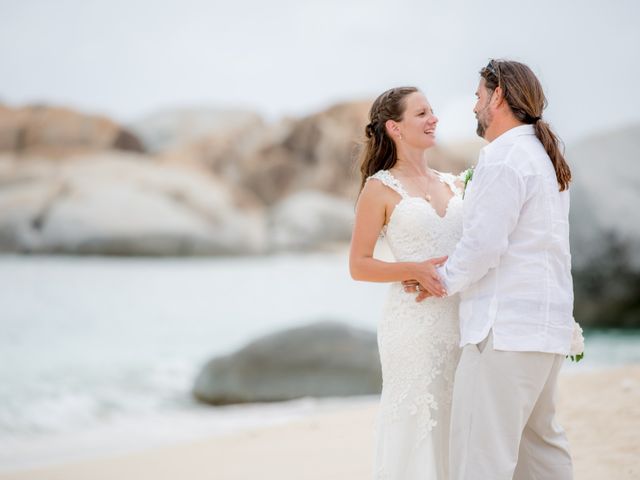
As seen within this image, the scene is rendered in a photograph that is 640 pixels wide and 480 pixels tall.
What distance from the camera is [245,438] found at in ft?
18.7

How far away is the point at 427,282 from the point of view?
2.46m

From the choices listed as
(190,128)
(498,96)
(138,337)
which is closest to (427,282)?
(498,96)

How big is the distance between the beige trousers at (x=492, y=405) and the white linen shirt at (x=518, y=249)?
1.7 inches

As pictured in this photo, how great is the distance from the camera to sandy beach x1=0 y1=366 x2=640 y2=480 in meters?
4.19

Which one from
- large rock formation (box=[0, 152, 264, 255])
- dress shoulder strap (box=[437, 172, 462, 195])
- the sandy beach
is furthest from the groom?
large rock formation (box=[0, 152, 264, 255])

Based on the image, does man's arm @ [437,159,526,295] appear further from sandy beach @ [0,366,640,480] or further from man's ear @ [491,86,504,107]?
sandy beach @ [0,366,640,480]

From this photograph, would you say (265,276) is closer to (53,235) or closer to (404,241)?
(53,235)

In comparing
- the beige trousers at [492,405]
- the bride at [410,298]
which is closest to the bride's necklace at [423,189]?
the bride at [410,298]

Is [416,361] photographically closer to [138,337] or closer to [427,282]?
[427,282]

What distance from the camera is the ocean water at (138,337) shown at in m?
7.33

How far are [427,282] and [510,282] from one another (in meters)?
0.35

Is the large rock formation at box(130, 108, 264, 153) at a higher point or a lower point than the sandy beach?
higher

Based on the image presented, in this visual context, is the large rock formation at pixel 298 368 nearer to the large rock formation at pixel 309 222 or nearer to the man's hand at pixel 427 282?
the man's hand at pixel 427 282

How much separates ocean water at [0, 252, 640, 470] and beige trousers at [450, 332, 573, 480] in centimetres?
429
